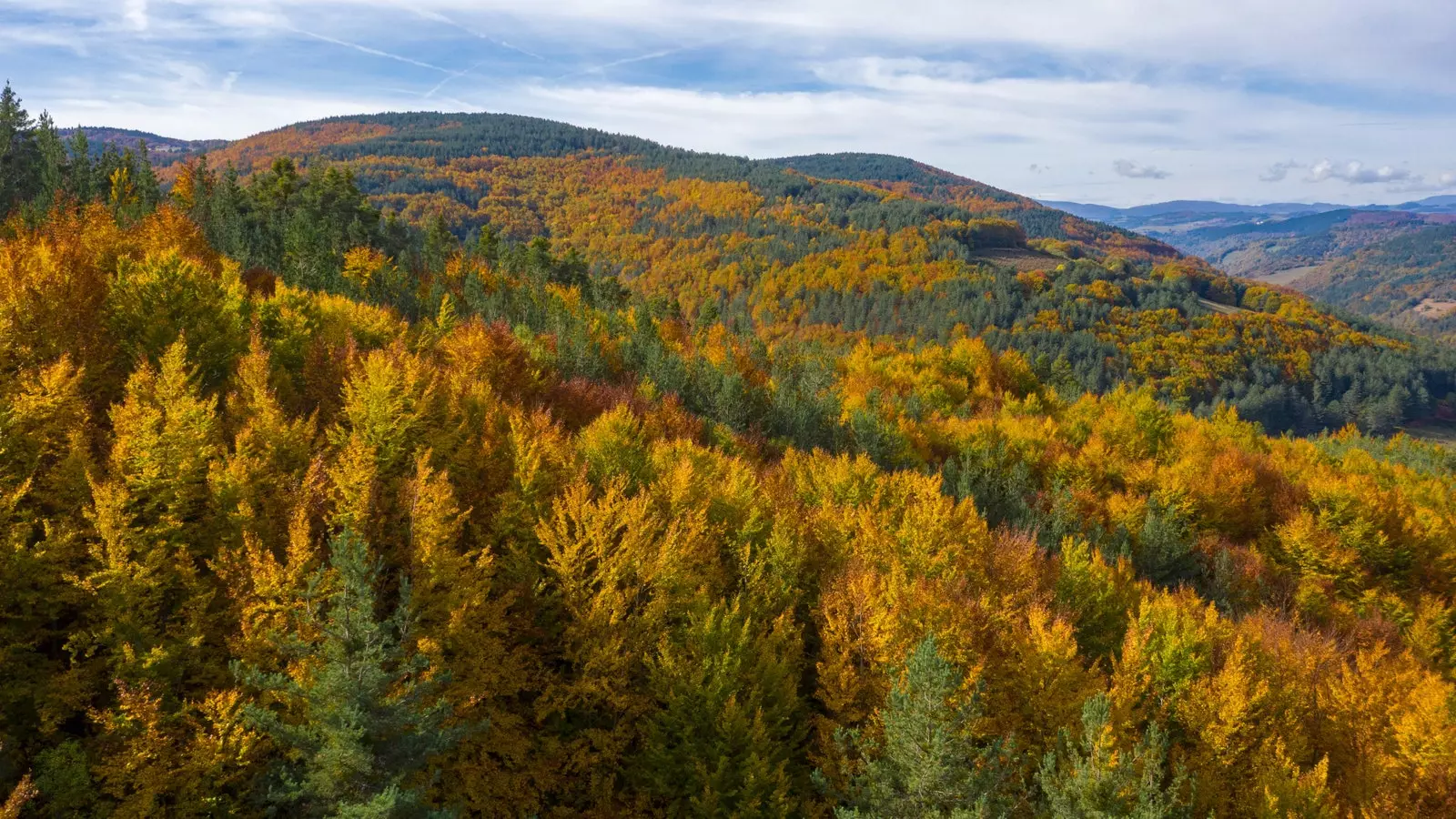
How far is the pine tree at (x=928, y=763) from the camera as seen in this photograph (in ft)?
68.5

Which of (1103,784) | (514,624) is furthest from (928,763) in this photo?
(514,624)

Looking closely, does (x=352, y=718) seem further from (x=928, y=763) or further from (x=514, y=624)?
(x=928, y=763)

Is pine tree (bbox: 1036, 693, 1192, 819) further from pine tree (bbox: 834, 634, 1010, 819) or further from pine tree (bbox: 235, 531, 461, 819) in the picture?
pine tree (bbox: 235, 531, 461, 819)

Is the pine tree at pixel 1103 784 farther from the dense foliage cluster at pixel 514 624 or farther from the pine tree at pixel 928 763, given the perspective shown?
the pine tree at pixel 928 763

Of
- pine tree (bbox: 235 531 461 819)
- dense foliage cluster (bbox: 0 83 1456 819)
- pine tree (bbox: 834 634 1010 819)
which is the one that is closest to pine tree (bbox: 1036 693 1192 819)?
dense foliage cluster (bbox: 0 83 1456 819)

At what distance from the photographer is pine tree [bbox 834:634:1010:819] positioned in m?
20.9

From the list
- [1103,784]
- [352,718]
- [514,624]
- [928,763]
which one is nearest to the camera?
[352,718]

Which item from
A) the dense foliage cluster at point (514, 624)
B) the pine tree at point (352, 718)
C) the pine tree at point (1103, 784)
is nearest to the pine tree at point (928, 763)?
the dense foliage cluster at point (514, 624)

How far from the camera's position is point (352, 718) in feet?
55.5

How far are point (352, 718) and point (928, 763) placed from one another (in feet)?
49.1

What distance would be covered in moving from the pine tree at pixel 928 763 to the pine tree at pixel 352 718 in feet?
40.2

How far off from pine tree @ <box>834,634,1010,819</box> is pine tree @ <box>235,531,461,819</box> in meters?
12.2

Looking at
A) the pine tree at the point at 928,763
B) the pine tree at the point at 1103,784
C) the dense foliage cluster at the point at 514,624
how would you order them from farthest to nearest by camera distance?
the pine tree at the point at 1103,784 < the dense foliage cluster at the point at 514,624 < the pine tree at the point at 928,763

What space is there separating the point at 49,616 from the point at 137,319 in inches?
740
